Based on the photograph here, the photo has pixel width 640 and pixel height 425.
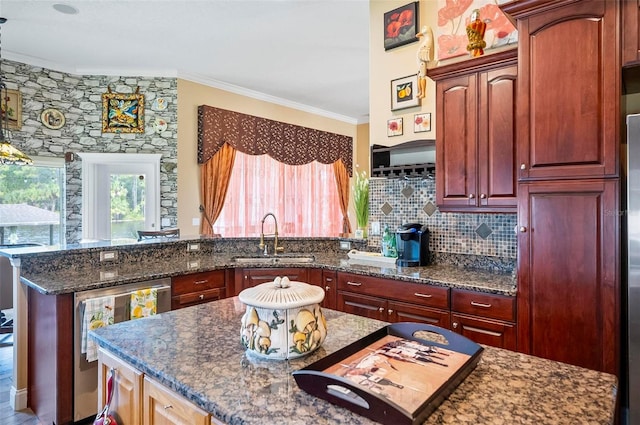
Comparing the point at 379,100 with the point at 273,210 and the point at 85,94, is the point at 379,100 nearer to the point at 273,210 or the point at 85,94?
the point at 273,210

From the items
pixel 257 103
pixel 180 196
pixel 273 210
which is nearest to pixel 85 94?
pixel 180 196

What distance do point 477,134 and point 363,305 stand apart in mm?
1485

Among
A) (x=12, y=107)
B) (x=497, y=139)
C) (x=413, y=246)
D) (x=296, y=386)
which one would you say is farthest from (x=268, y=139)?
(x=296, y=386)

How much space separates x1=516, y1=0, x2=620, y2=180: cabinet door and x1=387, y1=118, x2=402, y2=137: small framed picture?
4.34 feet

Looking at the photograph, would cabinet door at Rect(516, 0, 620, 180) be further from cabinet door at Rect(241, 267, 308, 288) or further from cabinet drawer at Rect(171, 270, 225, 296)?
cabinet drawer at Rect(171, 270, 225, 296)

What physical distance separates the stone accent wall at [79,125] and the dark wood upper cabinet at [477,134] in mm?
3850

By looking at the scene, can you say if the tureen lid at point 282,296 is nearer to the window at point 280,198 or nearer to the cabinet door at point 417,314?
the cabinet door at point 417,314

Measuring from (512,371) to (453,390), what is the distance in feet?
0.80

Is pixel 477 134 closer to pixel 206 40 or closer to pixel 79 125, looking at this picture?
pixel 206 40

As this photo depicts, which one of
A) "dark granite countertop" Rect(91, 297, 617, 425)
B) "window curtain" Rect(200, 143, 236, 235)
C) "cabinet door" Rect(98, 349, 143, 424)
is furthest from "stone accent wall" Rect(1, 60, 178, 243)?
"dark granite countertop" Rect(91, 297, 617, 425)

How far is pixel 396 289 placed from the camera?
8.95 ft

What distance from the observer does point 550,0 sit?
207 cm

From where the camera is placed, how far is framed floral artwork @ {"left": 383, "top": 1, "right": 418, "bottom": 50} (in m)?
3.35

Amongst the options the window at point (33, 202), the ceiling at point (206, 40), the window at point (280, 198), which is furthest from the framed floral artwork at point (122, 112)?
the window at point (280, 198)
